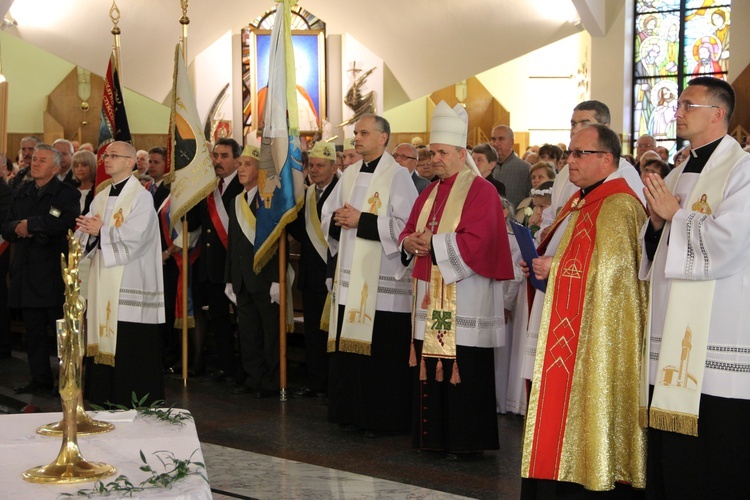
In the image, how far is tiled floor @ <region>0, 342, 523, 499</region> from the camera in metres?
5.06

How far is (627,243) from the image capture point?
4.45 meters

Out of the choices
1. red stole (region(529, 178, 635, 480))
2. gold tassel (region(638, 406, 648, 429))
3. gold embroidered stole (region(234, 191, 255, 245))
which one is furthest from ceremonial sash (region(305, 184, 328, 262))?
gold tassel (region(638, 406, 648, 429))

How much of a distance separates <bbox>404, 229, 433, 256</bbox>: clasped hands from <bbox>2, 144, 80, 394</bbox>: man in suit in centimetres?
333

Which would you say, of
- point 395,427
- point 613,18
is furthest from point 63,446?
point 613,18

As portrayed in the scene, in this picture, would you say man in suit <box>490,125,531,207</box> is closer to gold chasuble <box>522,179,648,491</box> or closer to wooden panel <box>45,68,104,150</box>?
gold chasuble <box>522,179,648,491</box>

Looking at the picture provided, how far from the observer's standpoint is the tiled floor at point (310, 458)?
16.6ft

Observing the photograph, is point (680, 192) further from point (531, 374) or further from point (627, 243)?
point (531, 374)

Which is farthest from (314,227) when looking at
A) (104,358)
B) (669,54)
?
(669,54)

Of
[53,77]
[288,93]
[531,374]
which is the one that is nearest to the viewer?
[531,374]

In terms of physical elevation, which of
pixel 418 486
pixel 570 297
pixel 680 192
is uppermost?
pixel 680 192

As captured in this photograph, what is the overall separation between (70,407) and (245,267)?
16.8 ft

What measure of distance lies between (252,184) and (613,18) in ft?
35.2

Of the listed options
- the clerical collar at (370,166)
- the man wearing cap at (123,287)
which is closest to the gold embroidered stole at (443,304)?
the clerical collar at (370,166)

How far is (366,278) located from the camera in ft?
22.0
